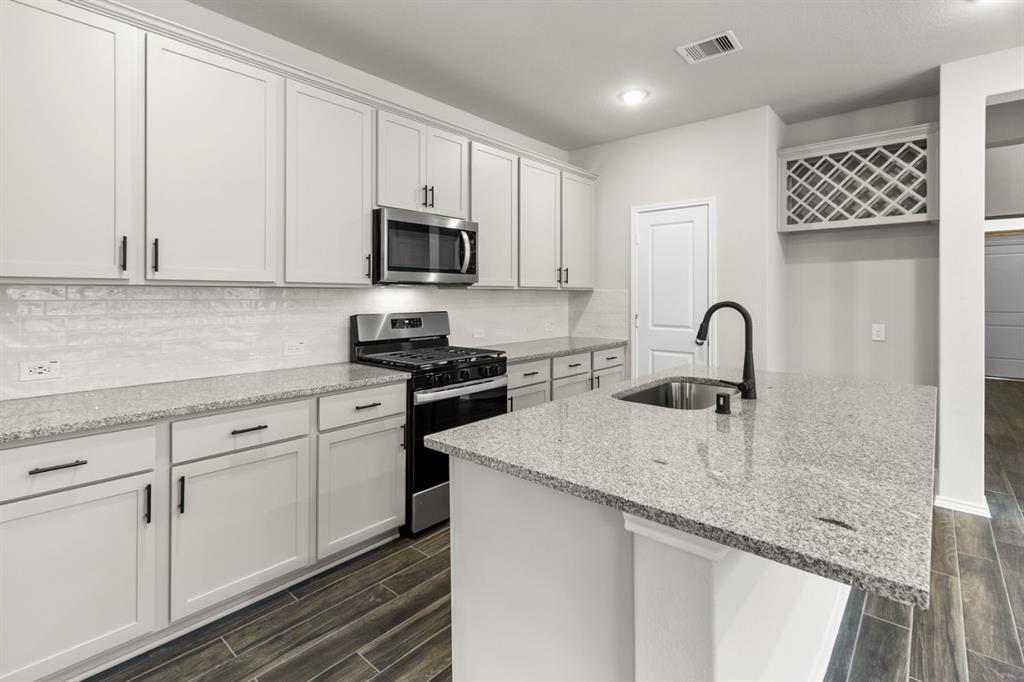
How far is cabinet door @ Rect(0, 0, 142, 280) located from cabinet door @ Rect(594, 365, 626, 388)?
3.19 meters

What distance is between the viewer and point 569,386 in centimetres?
393

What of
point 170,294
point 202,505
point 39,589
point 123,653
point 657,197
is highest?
point 657,197

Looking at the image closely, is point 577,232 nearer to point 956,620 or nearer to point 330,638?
point 956,620

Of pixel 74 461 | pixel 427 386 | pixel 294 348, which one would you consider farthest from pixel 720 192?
pixel 74 461

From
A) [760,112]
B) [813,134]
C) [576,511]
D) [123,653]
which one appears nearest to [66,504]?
[123,653]

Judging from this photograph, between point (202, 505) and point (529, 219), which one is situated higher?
point (529, 219)

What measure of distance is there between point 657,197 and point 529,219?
1.14 metres

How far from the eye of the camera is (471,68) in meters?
3.10

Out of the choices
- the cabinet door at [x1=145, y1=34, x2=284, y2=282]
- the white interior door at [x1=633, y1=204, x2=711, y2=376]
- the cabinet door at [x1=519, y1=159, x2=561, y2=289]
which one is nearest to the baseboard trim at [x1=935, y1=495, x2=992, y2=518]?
the white interior door at [x1=633, y1=204, x2=711, y2=376]

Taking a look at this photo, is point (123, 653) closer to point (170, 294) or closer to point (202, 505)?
point (202, 505)

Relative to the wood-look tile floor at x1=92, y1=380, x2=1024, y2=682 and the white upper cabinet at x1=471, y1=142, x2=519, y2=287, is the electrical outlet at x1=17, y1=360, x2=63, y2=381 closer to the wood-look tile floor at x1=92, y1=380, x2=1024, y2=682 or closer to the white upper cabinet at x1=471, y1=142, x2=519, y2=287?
the wood-look tile floor at x1=92, y1=380, x2=1024, y2=682

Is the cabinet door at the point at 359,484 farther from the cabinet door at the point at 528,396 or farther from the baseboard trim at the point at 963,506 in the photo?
the baseboard trim at the point at 963,506

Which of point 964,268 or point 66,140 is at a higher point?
point 66,140

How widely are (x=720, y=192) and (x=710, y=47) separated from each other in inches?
49.3
